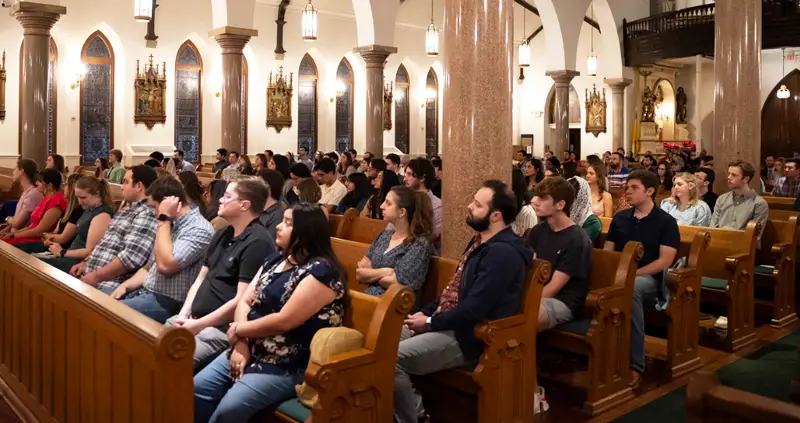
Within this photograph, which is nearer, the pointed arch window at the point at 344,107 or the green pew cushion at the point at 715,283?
the green pew cushion at the point at 715,283

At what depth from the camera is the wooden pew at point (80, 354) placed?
2699 millimetres

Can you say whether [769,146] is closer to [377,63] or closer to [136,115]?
[377,63]

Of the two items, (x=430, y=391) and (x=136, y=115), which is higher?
(x=136, y=115)

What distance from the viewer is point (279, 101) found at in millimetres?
21688

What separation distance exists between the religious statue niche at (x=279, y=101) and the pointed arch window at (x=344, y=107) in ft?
6.34

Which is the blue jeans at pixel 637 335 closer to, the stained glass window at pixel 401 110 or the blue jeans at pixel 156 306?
the blue jeans at pixel 156 306

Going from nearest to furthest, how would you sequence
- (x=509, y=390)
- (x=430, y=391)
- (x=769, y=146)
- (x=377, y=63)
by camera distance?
(x=509, y=390) < (x=430, y=391) < (x=377, y=63) < (x=769, y=146)

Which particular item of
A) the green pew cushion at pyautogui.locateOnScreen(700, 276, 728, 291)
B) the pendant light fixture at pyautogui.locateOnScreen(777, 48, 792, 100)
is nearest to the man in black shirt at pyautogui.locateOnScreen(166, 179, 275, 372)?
the green pew cushion at pyautogui.locateOnScreen(700, 276, 728, 291)

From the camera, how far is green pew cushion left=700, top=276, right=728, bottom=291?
609cm

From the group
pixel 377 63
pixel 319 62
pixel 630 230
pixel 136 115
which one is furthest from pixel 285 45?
pixel 630 230

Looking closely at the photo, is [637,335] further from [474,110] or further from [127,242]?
[127,242]

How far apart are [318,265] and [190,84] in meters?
18.3

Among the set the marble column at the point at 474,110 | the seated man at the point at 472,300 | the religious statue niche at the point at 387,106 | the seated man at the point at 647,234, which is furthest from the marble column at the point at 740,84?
the religious statue niche at the point at 387,106

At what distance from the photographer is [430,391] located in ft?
14.7
